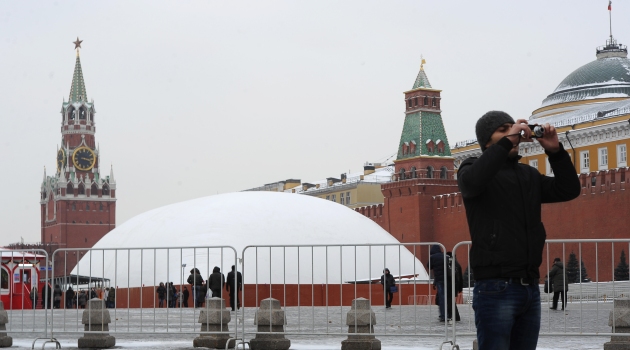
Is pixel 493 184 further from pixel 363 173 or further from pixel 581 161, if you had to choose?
pixel 363 173

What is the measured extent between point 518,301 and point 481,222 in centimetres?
34

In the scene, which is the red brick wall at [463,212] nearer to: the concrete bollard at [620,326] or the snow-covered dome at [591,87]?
the snow-covered dome at [591,87]

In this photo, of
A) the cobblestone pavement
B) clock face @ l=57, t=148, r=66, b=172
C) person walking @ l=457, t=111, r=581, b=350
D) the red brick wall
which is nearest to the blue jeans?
person walking @ l=457, t=111, r=581, b=350

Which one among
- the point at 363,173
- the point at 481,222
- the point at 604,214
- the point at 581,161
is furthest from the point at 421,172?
the point at 481,222

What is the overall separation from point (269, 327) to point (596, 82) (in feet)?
165

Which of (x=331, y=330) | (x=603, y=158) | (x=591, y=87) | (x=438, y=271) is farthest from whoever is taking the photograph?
(x=591, y=87)

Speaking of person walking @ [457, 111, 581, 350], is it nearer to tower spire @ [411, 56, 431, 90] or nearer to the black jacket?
the black jacket

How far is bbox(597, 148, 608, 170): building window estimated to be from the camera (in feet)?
163

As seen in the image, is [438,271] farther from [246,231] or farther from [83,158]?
[83,158]

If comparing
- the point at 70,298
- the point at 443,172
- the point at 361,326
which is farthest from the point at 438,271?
the point at 443,172

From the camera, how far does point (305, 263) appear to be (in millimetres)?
33438

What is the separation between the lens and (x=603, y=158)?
164 feet

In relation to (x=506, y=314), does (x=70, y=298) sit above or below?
below

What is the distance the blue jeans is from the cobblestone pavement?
13.9 feet
